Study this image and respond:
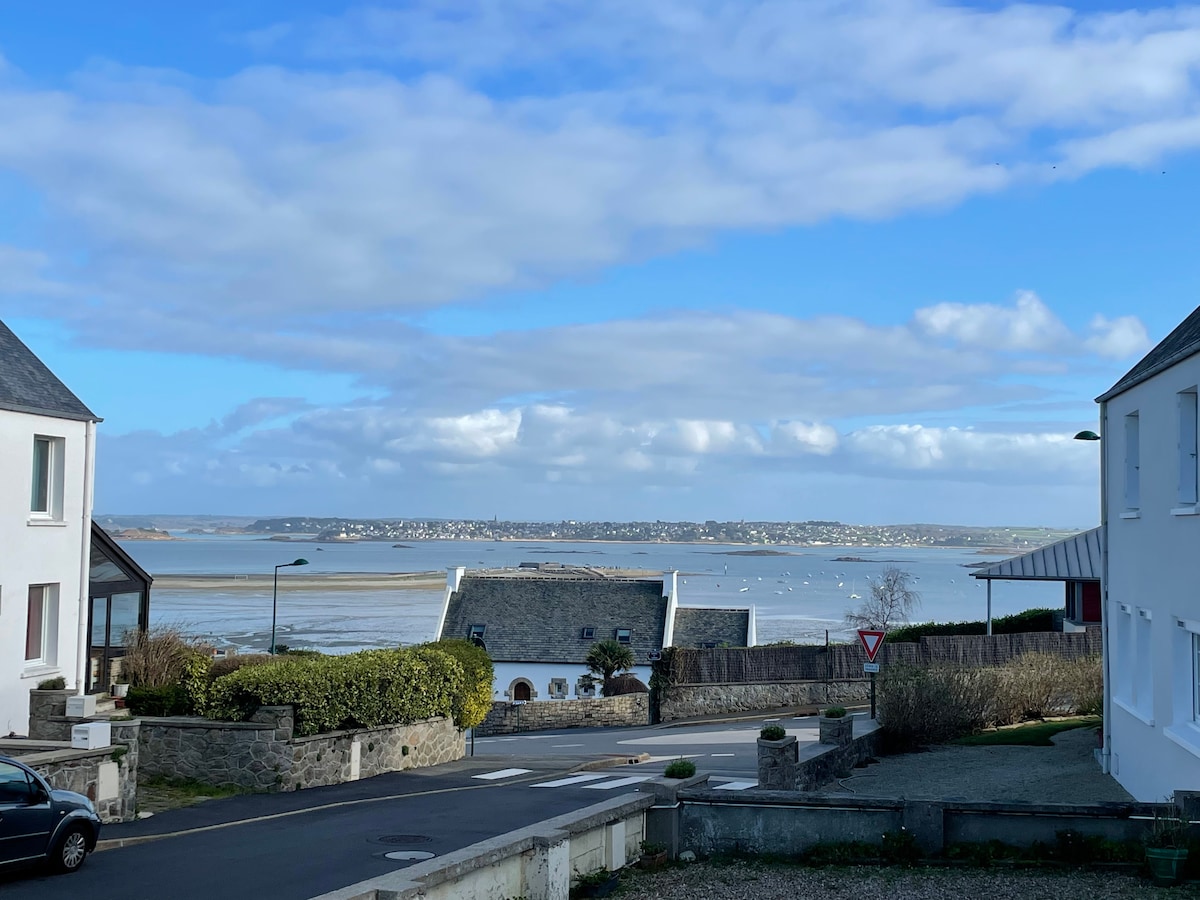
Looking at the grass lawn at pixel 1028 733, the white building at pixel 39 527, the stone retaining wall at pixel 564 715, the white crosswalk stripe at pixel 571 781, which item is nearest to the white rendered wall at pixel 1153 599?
the grass lawn at pixel 1028 733

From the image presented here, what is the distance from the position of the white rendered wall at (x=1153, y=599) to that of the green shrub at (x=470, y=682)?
13773mm

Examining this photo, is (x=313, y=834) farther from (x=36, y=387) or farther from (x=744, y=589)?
(x=744, y=589)

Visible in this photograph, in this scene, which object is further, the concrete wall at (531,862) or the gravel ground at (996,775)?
the gravel ground at (996,775)

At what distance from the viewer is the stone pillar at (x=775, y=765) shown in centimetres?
1828

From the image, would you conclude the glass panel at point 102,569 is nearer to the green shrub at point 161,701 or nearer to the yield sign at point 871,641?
the green shrub at point 161,701

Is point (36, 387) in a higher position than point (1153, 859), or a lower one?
higher

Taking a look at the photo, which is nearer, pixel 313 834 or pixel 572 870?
pixel 572 870

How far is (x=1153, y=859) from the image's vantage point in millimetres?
11000

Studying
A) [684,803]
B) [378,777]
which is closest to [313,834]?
[684,803]

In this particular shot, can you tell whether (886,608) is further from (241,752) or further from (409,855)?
(409,855)

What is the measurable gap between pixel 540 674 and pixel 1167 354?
43273mm

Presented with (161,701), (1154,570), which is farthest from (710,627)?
(1154,570)

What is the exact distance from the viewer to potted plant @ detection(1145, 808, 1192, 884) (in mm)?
10875

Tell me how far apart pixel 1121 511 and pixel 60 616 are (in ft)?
66.7
